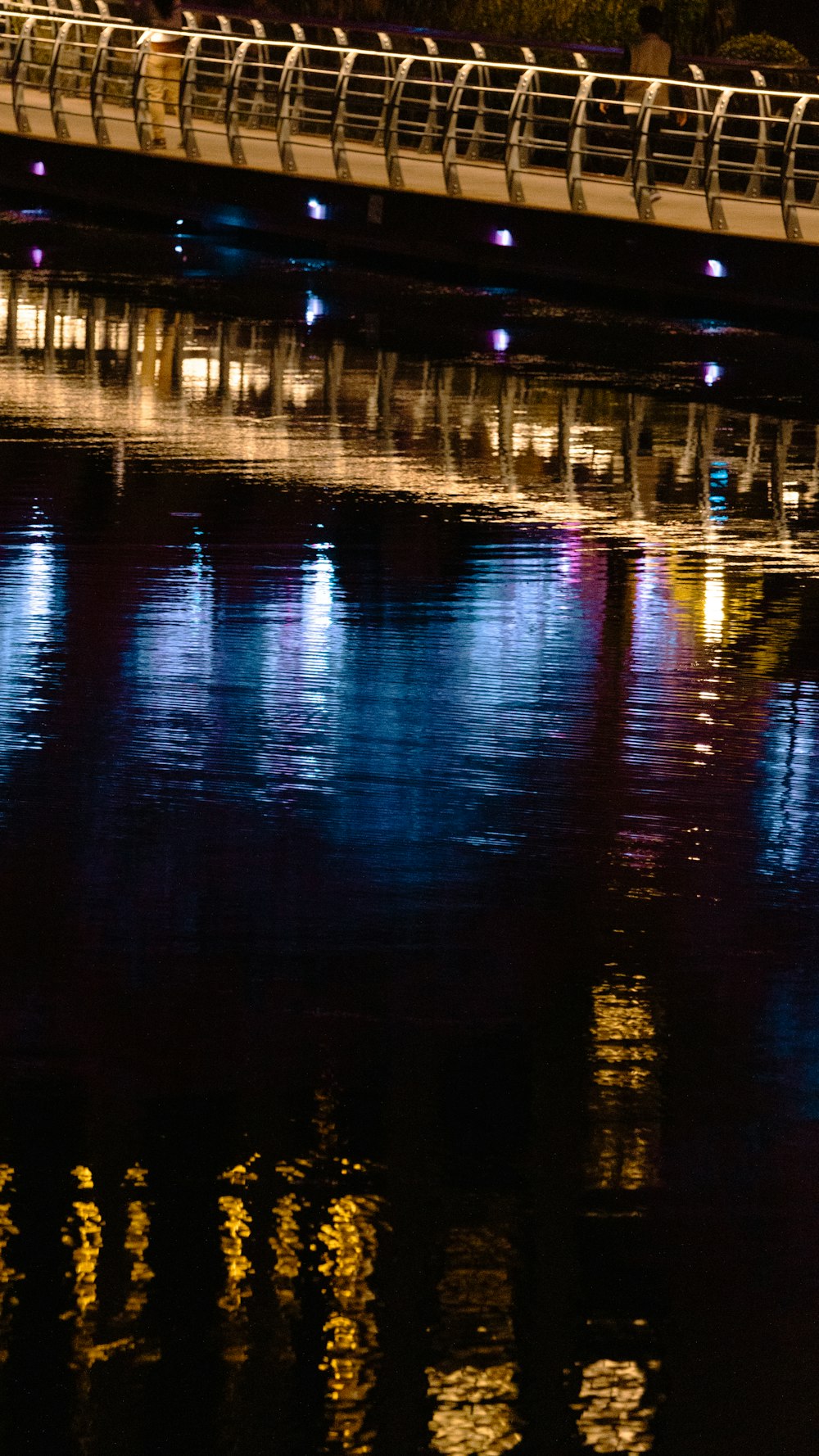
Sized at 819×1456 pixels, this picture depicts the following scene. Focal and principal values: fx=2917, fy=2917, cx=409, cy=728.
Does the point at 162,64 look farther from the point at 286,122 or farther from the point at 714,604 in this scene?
the point at 714,604

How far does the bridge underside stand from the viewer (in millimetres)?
18297

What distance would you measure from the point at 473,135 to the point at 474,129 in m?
0.04

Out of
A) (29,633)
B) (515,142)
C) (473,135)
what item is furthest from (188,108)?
(29,633)

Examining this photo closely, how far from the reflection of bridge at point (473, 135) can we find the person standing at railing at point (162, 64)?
15 cm

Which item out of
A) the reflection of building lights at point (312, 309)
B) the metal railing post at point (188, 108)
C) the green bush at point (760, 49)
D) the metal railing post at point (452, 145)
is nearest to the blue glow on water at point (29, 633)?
the reflection of building lights at point (312, 309)

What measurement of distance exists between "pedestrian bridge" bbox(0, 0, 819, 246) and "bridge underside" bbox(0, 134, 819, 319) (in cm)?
12

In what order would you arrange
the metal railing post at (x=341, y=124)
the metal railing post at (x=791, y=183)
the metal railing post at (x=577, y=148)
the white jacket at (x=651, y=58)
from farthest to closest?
the white jacket at (x=651, y=58)
the metal railing post at (x=341, y=124)
the metal railing post at (x=577, y=148)
the metal railing post at (x=791, y=183)

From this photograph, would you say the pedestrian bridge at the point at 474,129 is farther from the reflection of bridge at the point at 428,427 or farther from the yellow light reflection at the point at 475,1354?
the yellow light reflection at the point at 475,1354

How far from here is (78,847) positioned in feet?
22.3

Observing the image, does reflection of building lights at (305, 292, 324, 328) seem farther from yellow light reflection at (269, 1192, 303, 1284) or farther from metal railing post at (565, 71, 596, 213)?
yellow light reflection at (269, 1192, 303, 1284)

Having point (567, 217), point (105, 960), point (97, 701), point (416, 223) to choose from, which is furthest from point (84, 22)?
point (105, 960)

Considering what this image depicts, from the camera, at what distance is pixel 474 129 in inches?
900

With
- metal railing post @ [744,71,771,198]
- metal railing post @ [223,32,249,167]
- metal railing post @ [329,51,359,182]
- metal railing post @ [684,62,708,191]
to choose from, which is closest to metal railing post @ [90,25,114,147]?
metal railing post @ [223,32,249,167]

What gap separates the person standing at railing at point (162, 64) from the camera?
24953 mm
